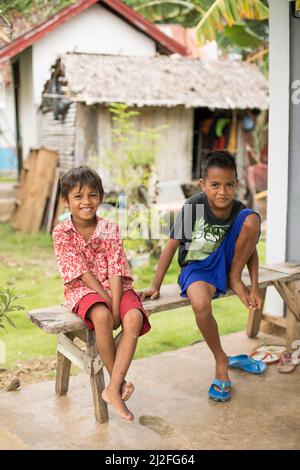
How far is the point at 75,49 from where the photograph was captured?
10133 millimetres

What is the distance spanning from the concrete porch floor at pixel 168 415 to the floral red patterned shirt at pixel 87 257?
67 centimetres

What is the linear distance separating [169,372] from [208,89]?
24.9 feet

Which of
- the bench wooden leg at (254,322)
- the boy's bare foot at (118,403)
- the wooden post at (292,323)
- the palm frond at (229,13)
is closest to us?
the boy's bare foot at (118,403)

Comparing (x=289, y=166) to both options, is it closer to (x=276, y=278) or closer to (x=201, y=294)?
(x=276, y=278)

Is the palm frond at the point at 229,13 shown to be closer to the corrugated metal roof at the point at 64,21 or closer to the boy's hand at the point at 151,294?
the corrugated metal roof at the point at 64,21

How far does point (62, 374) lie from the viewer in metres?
3.47

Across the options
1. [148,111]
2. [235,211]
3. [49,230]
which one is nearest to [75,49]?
[148,111]

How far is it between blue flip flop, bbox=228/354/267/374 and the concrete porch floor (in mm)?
43

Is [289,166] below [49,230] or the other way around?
the other way around

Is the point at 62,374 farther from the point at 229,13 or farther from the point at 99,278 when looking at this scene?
the point at 229,13

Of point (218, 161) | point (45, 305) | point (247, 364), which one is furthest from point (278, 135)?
point (45, 305)

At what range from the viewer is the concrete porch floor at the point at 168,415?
114 inches

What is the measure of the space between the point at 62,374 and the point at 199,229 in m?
1.25

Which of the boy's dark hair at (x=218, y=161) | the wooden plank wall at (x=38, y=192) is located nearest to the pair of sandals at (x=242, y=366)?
the boy's dark hair at (x=218, y=161)
